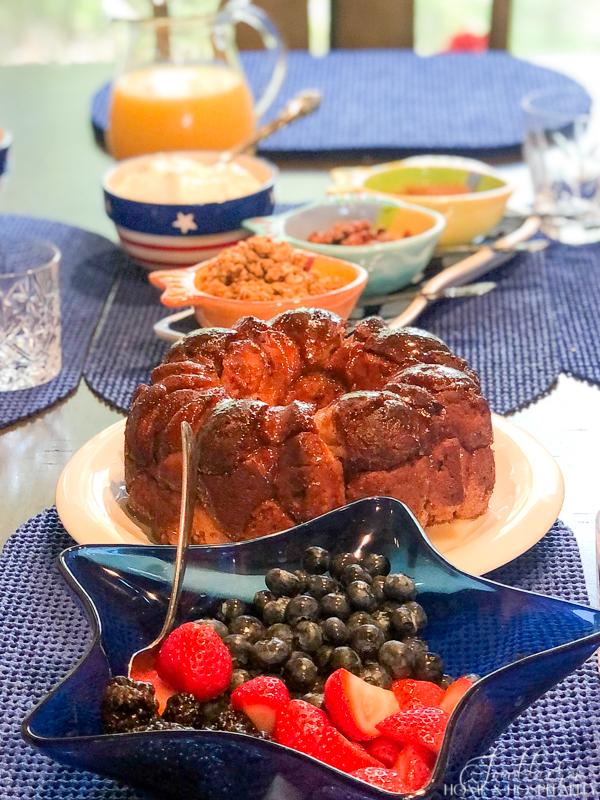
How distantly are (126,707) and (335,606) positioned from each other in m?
0.19

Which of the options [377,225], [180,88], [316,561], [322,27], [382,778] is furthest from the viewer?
[322,27]

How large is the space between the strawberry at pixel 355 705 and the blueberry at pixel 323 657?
1.9 inches

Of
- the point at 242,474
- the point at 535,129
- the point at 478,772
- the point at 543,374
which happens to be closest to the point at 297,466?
the point at 242,474

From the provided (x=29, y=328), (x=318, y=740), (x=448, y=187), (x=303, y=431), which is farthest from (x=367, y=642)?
(x=448, y=187)

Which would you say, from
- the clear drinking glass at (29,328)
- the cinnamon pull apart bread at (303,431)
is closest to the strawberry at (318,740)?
the cinnamon pull apart bread at (303,431)

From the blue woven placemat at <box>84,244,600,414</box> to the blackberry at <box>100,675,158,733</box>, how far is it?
669mm

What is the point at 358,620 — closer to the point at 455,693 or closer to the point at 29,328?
the point at 455,693

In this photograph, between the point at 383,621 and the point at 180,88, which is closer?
the point at 383,621

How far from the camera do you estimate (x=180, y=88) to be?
2.07m

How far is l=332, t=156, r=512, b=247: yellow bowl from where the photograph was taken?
180 centimetres

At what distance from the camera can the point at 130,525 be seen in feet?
3.63

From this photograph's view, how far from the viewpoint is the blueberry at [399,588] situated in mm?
905

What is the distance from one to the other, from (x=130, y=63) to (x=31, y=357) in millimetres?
792

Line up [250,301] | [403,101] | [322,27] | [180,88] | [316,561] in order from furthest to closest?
[322,27], [403,101], [180,88], [250,301], [316,561]
